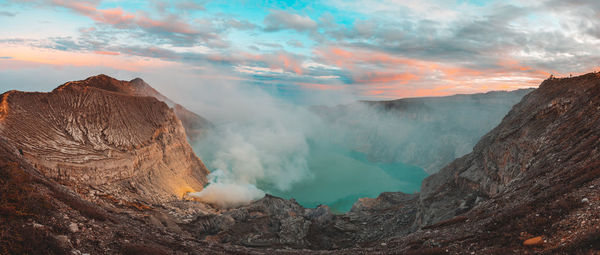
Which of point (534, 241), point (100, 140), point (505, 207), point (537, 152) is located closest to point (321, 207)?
point (537, 152)

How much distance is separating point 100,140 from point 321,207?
45445mm

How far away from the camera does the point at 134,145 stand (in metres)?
60.8

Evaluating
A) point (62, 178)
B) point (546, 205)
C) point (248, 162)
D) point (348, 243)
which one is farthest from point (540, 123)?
point (248, 162)

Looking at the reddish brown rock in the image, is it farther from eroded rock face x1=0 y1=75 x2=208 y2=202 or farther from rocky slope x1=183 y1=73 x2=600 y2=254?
eroded rock face x1=0 y1=75 x2=208 y2=202

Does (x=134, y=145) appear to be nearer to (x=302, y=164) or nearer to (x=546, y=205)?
(x=546, y=205)

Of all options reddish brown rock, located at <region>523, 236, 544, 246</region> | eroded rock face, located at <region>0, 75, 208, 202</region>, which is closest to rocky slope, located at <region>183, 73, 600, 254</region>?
reddish brown rock, located at <region>523, 236, 544, 246</region>

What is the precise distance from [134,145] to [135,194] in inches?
582

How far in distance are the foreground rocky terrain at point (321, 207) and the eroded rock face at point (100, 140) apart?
318 mm

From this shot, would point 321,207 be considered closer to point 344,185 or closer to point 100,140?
point 100,140

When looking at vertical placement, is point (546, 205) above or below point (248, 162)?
above

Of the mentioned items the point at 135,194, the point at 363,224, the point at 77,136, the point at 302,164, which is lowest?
the point at 302,164

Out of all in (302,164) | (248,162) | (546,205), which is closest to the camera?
(546,205)

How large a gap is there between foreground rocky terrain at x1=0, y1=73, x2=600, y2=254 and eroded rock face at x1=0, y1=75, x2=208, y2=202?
32cm

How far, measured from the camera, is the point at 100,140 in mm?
52812
